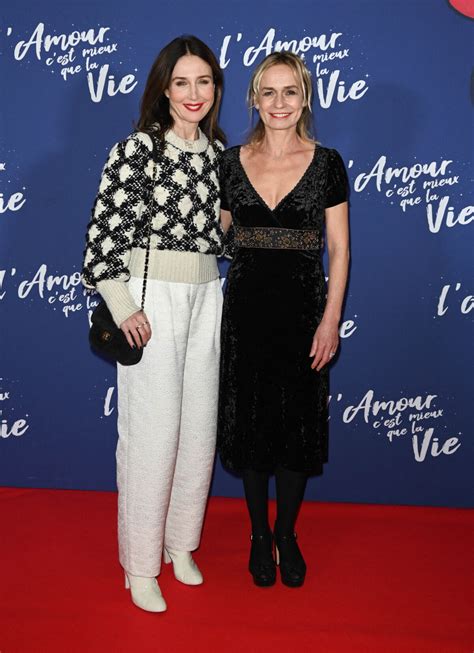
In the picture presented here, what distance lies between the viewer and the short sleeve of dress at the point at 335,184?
239 cm

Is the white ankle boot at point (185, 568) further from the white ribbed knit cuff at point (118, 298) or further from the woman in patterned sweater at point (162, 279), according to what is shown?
the white ribbed knit cuff at point (118, 298)

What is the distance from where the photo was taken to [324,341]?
7.89ft

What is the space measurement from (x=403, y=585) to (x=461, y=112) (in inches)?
70.1

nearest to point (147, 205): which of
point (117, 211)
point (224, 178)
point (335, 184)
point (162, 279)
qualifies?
point (117, 211)

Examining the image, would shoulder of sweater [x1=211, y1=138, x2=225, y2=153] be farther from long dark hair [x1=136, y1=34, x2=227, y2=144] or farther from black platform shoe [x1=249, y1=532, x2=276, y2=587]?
black platform shoe [x1=249, y1=532, x2=276, y2=587]

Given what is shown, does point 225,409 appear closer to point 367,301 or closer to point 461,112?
point 367,301

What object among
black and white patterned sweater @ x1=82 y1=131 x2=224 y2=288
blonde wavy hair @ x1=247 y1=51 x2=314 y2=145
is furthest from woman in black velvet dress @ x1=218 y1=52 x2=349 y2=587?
black and white patterned sweater @ x1=82 y1=131 x2=224 y2=288

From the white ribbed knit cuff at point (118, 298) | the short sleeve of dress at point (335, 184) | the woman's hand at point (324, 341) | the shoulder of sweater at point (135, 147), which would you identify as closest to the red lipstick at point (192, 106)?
the shoulder of sweater at point (135, 147)

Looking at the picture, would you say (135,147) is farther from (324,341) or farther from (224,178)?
(324,341)

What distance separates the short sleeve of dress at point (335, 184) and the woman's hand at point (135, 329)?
0.70 m

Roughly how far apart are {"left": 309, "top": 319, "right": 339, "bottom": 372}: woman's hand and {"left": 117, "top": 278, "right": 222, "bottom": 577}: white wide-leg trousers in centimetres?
32

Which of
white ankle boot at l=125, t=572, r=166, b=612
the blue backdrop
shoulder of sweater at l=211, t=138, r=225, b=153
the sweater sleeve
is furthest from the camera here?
the blue backdrop

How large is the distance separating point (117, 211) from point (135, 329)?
345 mm

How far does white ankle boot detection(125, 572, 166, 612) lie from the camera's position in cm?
234
